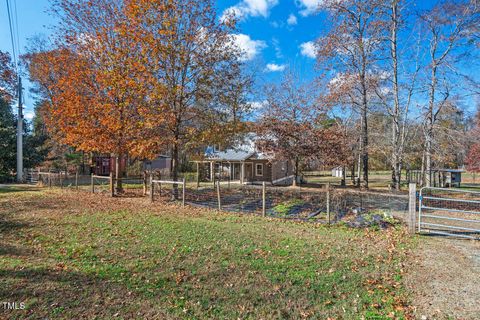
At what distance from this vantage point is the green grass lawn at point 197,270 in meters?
3.39

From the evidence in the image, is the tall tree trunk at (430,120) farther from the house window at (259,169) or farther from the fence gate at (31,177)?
the fence gate at (31,177)

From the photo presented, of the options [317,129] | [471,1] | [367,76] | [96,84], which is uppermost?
[471,1]

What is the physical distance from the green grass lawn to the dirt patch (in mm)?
258

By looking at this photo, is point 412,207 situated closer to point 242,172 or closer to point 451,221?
point 451,221

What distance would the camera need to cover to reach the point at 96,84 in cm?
1362

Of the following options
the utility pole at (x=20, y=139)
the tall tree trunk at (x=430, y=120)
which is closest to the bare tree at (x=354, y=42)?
the tall tree trunk at (x=430, y=120)

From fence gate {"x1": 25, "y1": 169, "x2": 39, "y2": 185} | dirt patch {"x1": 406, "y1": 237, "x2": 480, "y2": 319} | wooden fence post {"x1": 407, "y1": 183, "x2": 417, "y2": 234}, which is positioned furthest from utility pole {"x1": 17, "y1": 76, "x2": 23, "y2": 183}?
dirt patch {"x1": 406, "y1": 237, "x2": 480, "y2": 319}

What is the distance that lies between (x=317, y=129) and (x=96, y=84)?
1440 centimetres

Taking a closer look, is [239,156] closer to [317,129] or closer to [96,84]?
[317,129]

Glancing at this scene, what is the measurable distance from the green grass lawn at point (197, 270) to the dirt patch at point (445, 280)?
0.85 feet

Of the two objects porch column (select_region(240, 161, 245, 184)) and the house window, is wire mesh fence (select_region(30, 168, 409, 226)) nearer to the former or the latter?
porch column (select_region(240, 161, 245, 184))

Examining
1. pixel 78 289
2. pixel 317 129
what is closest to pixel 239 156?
pixel 317 129

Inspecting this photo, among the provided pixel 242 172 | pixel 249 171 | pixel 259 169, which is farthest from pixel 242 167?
pixel 259 169

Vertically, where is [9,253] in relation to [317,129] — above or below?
below
